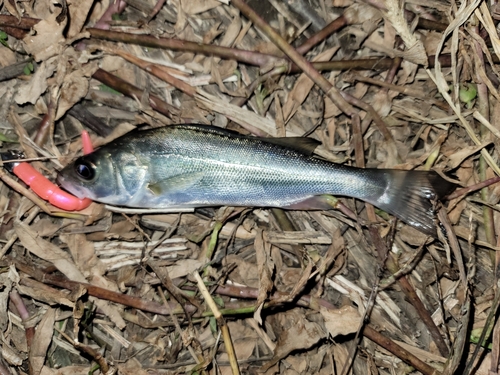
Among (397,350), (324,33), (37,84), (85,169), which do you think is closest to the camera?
(85,169)

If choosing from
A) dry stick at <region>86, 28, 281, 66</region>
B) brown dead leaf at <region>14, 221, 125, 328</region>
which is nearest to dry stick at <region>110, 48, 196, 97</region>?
dry stick at <region>86, 28, 281, 66</region>

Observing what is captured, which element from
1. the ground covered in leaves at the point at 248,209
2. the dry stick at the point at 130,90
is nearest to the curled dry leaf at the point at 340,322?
the ground covered in leaves at the point at 248,209

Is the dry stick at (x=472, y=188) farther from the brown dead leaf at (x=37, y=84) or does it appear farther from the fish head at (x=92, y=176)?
the brown dead leaf at (x=37, y=84)

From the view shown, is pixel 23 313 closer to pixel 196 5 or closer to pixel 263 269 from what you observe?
pixel 263 269

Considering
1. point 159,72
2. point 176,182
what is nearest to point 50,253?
point 176,182

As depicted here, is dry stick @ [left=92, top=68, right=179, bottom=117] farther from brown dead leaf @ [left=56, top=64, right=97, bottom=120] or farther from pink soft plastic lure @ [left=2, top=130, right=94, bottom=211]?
pink soft plastic lure @ [left=2, top=130, right=94, bottom=211]
